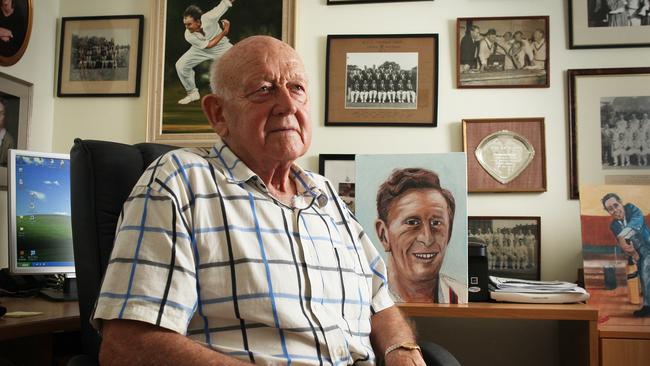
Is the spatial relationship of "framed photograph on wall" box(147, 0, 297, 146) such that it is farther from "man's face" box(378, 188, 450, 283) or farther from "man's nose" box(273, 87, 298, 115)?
"man's nose" box(273, 87, 298, 115)

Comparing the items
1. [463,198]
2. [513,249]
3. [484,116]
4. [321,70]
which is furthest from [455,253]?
[321,70]

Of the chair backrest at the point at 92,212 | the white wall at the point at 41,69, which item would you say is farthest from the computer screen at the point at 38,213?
the chair backrest at the point at 92,212

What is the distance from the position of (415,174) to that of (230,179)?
912 millimetres

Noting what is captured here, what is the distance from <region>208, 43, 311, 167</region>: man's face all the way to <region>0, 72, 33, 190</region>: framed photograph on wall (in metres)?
1.16

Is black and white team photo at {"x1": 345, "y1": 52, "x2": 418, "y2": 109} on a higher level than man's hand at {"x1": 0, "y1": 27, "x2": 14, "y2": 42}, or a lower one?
lower

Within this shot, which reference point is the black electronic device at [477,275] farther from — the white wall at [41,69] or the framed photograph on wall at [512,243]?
the white wall at [41,69]

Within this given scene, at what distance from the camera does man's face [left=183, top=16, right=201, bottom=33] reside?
2428 millimetres

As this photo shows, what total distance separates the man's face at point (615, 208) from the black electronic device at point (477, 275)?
0.44 m

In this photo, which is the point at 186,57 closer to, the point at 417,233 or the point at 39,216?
the point at 39,216

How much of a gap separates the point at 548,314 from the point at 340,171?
93cm

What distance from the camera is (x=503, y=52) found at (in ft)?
7.47

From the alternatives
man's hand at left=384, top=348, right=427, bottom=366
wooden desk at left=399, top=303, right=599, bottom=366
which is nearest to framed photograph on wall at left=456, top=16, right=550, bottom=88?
wooden desk at left=399, top=303, right=599, bottom=366

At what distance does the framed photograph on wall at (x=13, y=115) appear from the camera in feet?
6.99

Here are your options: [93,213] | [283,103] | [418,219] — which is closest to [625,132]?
[418,219]
